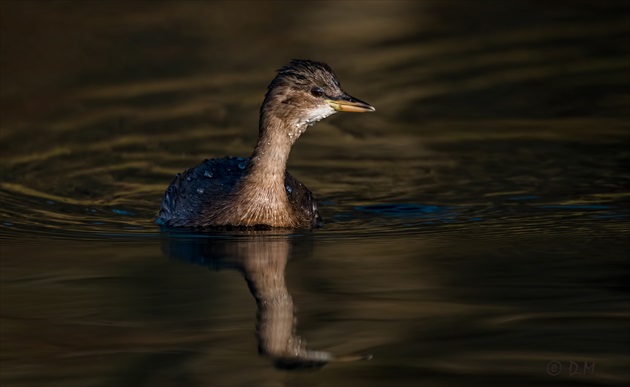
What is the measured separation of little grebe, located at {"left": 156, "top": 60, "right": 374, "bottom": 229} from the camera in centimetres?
1302

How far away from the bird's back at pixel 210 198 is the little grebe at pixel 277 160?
1 cm

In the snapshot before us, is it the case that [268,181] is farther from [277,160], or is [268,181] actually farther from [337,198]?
[337,198]

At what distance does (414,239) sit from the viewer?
40.5 ft

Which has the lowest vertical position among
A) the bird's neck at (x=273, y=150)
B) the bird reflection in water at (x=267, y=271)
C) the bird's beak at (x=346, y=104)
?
the bird reflection in water at (x=267, y=271)

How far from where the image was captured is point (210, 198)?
43.9ft

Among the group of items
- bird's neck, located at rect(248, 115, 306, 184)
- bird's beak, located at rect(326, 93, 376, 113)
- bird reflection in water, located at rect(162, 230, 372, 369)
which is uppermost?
bird's beak, located at rect(326, 93, 376, 113)

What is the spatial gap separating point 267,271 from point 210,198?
103 inches

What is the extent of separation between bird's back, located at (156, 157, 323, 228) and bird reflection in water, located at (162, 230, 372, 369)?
0.45 m

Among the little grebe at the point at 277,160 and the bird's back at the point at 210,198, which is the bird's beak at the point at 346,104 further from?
the bird's back at the point at 210,198

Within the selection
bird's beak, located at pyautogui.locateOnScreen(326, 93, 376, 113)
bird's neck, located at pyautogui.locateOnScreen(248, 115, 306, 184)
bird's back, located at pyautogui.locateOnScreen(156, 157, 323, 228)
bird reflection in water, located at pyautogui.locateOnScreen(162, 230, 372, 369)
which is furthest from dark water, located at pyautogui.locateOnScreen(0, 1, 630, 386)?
bird's beak, located at pyautogui.locateOnScreen(326, 93, 376, 113)

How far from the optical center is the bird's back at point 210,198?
13.2 m

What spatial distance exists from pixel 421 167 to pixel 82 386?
341 inches

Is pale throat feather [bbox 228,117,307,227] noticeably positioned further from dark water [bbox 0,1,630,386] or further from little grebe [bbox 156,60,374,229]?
dark water [bbox 0,1,630,386]

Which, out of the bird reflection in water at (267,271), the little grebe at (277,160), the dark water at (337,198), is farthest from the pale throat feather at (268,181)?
the dark water at (337,198)
